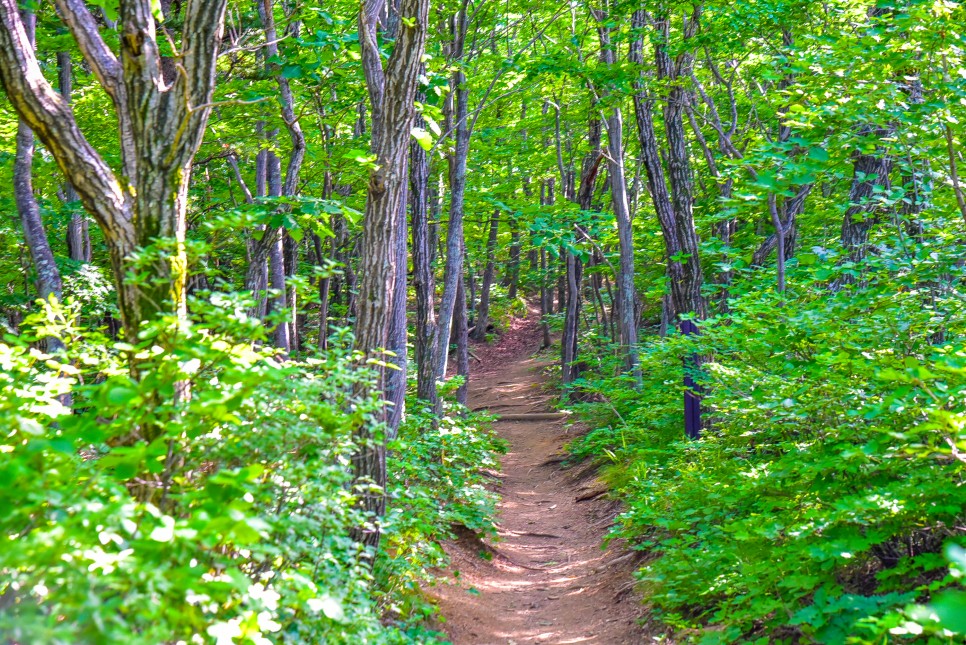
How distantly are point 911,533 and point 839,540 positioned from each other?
41 centimetres

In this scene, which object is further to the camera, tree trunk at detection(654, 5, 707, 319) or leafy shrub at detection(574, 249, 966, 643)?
tree trunk at detection(654, 5, 707, 319)

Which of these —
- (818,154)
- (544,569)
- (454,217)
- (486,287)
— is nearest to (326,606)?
(818,154)

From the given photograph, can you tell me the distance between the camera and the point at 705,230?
593 inches

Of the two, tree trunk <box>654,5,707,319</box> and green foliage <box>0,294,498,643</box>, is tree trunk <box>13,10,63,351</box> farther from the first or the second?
tree trunk <box>654,5,707,319</box>

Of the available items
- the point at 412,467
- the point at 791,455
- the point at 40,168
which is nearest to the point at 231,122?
the point at 412,467

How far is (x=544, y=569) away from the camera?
8047mm

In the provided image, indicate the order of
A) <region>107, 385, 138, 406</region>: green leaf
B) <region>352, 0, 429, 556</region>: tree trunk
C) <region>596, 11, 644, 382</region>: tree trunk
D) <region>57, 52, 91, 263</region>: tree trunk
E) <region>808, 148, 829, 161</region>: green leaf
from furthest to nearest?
<region>596, 11, 644, 382</region>: tree trunk
<region>57, 52, 91, 263</region>: tree trunk
<region>808, 148, 829, 161</region>: green leaf
<region>352, 0, 429, 556</region>: tree trunk
<region>107, 385, 138, 406</region>: green leaf

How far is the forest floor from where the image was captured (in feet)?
20.2

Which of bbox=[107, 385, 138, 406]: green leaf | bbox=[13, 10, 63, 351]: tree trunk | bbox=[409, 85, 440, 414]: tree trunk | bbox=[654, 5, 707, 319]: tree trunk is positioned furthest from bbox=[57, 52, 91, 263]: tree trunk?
bbox=[107, 385, 138, 406]: green leaf

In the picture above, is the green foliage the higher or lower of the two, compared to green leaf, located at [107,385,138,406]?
lower

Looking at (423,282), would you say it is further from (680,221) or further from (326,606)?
(326,606)

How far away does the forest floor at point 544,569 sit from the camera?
6.15 metres

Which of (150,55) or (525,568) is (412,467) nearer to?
(525,568)

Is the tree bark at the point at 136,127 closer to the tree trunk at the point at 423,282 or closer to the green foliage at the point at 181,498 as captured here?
the green foliage at the point at 181,498
